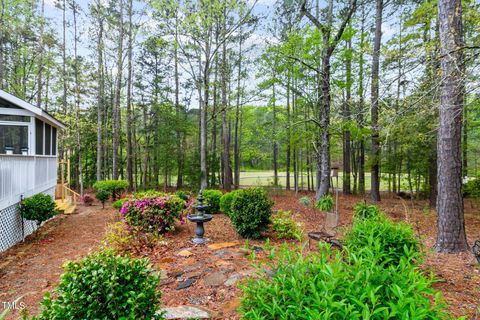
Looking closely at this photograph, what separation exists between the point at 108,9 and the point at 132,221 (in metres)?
13.0

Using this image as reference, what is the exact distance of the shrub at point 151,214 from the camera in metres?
5.39

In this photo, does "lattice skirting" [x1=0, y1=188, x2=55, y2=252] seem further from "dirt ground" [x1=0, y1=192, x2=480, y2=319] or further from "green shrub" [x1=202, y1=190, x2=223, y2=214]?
"green shrub" [x1=202, y1=190, x2=223, y2=214]

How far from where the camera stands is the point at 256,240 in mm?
5145

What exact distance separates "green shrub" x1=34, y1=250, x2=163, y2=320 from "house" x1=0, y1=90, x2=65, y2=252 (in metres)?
5.16

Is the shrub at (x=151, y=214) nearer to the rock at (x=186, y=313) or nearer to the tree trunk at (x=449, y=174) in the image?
the rock at (x=186, y=313)

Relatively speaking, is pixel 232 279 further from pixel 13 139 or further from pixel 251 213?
pixel 13 139

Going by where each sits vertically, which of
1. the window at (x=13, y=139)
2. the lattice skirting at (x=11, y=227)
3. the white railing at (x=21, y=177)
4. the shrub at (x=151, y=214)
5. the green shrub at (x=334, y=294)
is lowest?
the lattice skirting at (x=11, y=227)

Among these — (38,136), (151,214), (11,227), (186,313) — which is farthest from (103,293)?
(38,136)

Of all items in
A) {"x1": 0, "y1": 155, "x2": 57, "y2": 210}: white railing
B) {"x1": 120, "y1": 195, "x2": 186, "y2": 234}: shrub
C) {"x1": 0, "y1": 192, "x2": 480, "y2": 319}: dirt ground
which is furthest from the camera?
{"x1": 0, "y1": 155, "x2": 57, "y2": 210}: white railing

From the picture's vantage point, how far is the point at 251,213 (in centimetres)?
503

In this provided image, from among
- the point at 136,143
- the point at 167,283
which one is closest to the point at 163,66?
the point at 136,143

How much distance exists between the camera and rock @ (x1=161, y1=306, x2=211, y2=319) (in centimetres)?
249

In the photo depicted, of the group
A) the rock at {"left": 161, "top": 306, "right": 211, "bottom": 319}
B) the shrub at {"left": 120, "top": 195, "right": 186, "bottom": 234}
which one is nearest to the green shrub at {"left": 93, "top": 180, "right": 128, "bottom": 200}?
the shrub at {"left": 120, "top": 195, "right": 186, "bottom": 234}

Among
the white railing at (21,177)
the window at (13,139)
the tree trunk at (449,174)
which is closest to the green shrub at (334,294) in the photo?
the tree trunk at (449,174)
